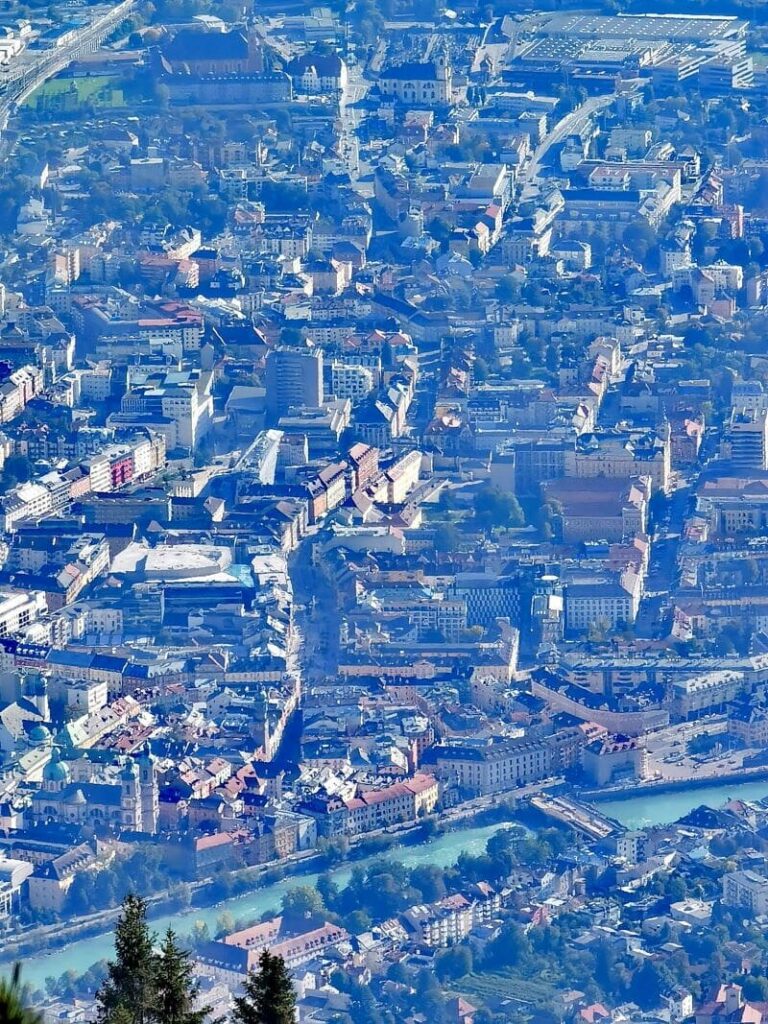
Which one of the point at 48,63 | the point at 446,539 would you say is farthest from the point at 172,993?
the point at 48,63

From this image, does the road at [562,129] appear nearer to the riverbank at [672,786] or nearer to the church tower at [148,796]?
the riverbank at [672,786]

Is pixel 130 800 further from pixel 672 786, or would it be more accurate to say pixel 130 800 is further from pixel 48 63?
pixel 48 63

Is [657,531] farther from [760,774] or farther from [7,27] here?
[7,27]

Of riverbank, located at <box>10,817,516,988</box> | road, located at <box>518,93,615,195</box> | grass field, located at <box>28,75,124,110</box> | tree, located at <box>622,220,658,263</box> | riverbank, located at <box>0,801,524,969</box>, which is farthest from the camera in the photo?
grass field, located at <box>28,75,124,110</box>

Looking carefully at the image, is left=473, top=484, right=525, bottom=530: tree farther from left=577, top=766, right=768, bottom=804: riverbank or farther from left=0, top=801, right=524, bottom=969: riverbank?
left=0, top=801, right=524, bottom=969: riverbank

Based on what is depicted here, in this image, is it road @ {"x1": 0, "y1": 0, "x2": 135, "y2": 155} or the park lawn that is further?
road @ {"x1": 0, "y1": 0, "x2": 135, "y2": 155}

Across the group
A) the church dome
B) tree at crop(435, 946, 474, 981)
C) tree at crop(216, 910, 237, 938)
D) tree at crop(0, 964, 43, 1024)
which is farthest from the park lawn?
tree at crop(0, 964, 43, 1024)

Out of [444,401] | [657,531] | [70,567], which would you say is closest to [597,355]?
[444,401]
